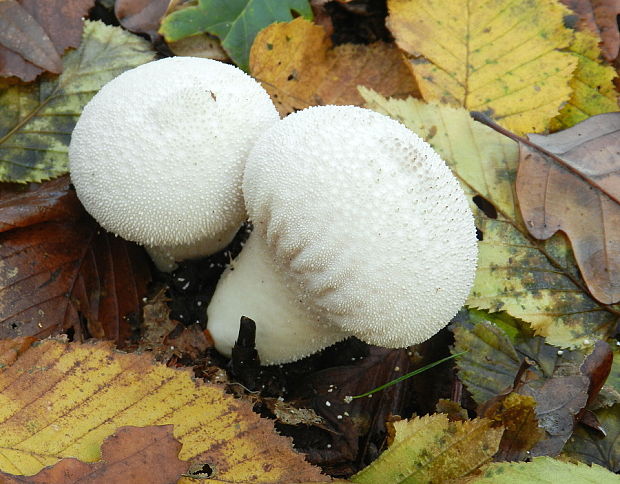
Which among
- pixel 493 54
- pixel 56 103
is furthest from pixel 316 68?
pixel 56 103

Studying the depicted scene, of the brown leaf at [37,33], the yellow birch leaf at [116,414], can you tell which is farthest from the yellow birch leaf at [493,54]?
the yellow birch leaf at [116,414]

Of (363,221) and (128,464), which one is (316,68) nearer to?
(363,221)

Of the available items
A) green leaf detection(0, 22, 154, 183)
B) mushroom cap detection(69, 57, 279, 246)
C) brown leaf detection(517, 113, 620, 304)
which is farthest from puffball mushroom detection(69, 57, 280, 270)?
brown leaf detection(517, 113, 620, 304)

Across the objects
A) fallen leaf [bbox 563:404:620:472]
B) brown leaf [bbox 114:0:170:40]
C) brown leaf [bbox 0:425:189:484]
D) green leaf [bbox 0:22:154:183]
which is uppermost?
brown leaf [bbox 114:0:170:40]

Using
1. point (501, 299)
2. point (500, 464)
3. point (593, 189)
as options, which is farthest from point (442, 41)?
point (500, 464)

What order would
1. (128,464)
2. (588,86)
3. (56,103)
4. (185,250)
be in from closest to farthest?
(128,464)
(185,250)
(56,103)
(588,86)

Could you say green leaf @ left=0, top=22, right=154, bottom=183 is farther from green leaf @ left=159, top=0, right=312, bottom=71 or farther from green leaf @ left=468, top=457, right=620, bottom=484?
green leaf @ left=468, top=457, right=620, bottom=484

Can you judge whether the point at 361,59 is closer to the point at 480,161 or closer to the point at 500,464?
the point at 480,161
